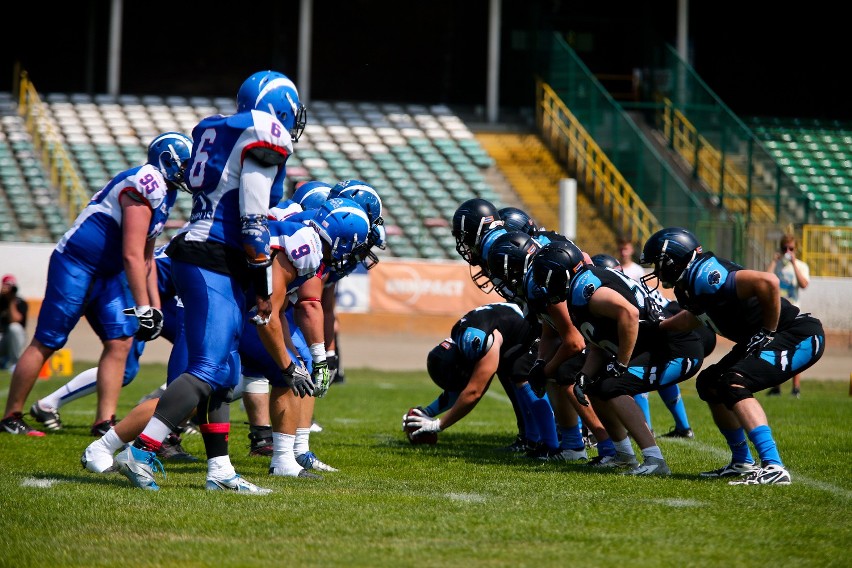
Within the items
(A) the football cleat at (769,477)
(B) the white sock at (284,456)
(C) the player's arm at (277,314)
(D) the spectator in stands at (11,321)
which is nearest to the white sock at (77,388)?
(B) the white sock at (284,456)

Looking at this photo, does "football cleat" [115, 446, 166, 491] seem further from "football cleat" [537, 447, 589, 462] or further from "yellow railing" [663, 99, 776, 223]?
"yellow railing" [663, 99, 776, 223]

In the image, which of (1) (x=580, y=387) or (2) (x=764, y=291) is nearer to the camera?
(2) (x=764, y=291)

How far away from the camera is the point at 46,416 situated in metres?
7.89

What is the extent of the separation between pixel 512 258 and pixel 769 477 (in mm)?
1948

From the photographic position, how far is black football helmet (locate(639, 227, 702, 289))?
5.98 metres

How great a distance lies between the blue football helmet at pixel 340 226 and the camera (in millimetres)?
5895

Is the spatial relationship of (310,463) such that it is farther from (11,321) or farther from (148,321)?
(11,321)

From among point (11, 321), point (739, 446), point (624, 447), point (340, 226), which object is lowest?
point (11, 321)

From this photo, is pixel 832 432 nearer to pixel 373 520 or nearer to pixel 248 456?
pixel 248 456

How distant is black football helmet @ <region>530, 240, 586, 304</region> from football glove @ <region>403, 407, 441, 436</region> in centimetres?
159

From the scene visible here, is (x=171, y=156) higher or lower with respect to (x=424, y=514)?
higher

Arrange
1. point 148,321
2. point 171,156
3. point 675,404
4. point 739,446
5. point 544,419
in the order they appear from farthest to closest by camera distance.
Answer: point 675,404 < point 544,419 < point 171,156 < point 739,446 < point 148,321

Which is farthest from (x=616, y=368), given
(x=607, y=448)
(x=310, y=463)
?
(x=310, y=463)

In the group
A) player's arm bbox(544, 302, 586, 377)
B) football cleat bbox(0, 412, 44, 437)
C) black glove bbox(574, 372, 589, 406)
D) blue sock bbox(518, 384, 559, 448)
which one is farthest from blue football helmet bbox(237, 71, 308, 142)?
football cleat bbox(0, 412, 44, 437)
